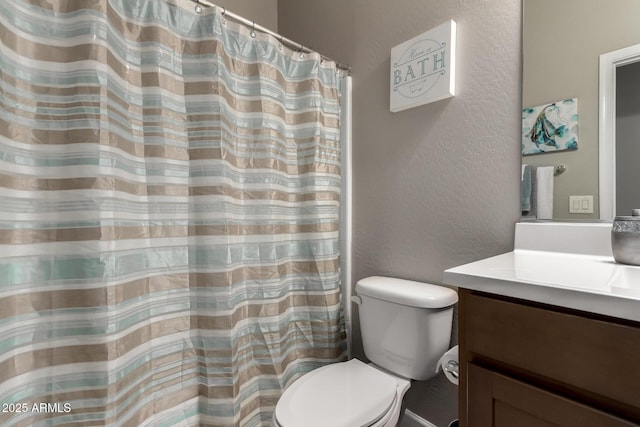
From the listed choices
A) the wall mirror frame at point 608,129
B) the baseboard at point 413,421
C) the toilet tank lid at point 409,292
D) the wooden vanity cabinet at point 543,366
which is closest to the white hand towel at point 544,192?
the wall mirror frame at point 608,129

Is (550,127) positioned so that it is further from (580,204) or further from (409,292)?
(409,292)

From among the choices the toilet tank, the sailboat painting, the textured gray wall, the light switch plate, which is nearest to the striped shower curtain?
the textured gray wall

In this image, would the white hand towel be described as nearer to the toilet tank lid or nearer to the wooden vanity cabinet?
the toilet tank lid

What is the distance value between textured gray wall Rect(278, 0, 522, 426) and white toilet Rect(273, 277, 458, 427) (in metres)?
0.19

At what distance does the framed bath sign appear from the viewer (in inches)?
46.6

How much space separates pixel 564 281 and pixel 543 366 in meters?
0.16

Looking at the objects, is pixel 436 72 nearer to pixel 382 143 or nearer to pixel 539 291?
pixel 382 143

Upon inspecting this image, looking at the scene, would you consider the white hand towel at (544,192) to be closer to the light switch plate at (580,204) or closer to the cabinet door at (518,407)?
the light switch plate at (580,204)

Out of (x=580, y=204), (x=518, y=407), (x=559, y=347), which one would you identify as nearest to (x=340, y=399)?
(x=518, y=407)

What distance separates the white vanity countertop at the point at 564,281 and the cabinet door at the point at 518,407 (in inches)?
6.6

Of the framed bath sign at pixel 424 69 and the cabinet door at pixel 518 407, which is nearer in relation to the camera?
the cabinet door at pixel 518 407

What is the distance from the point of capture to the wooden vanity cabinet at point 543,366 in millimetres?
474

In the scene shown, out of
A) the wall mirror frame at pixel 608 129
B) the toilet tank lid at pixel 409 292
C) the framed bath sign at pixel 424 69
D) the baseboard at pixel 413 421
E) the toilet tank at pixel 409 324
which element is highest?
the framed bath sign at pixel 424 69

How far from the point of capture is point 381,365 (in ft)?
4.13
